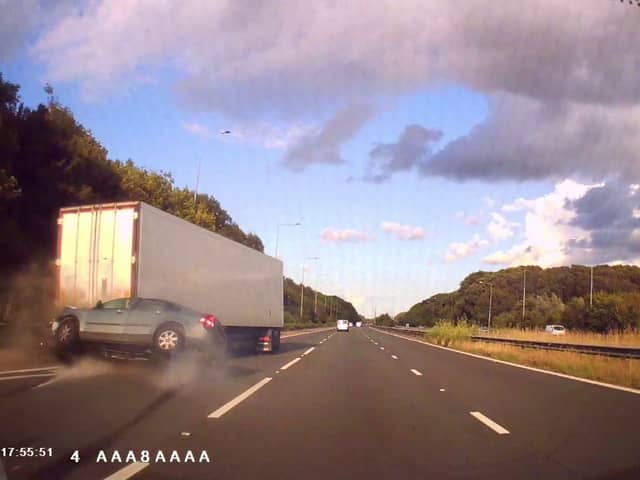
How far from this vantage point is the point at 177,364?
51.9 feet

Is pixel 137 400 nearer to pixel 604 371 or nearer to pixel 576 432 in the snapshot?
pixel 576 432

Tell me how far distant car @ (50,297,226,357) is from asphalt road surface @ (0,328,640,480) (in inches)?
30.2

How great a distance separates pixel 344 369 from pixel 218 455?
1318cm

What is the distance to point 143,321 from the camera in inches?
605

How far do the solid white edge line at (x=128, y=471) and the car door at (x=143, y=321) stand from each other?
849 cm

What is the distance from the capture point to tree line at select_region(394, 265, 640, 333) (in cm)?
5566

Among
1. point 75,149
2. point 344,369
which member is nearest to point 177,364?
point 344,369

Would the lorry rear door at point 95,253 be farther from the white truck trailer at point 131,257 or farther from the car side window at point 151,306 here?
the car side window at point 151,306

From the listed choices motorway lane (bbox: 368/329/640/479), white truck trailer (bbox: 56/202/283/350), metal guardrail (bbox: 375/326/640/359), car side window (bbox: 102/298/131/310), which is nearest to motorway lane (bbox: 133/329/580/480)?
motorway lane (bbox: 368/329/640/479)

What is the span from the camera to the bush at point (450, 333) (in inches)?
1680

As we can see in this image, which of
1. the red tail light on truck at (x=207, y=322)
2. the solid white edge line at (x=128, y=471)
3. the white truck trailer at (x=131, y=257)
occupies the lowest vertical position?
the solid white edge line at (x=128, y=471)

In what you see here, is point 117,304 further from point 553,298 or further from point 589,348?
point 553,298

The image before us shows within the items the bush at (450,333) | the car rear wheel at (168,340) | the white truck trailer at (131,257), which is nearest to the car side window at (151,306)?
the car rear wheel at (168,340)

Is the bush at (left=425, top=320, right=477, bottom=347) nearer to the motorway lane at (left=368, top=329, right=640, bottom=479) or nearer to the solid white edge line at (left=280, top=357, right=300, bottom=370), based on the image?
the solid white edge line at (left=280, top=357, right=300, bottom=370)
